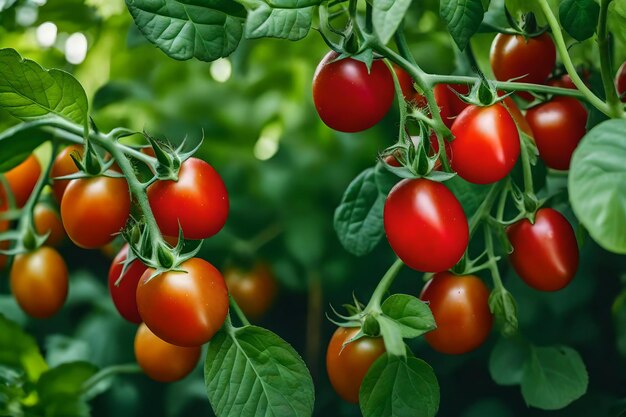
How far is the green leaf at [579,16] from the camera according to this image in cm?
60

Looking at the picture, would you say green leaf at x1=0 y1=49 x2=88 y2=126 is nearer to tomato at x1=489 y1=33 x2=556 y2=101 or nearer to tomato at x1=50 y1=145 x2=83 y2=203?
tomato at x1=50 y1=145 x2=83 y2=203

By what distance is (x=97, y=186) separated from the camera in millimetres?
624

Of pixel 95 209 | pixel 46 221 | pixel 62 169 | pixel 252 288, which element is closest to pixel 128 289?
pixel 95 209

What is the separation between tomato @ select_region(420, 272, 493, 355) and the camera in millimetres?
645

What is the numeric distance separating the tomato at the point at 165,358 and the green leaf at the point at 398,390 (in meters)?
0.19

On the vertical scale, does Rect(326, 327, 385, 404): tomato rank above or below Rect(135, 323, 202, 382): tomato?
above

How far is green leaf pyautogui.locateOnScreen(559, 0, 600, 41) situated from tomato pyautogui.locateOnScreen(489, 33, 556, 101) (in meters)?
0.06

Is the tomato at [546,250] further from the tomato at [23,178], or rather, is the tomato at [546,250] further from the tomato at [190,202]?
the tomato at [23,178]

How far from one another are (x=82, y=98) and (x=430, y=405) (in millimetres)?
348

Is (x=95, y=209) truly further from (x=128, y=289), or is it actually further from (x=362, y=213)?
(x=362, y=213)

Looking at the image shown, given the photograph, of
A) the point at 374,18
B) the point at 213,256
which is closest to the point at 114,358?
the point at 213,256

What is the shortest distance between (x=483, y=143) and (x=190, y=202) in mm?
213

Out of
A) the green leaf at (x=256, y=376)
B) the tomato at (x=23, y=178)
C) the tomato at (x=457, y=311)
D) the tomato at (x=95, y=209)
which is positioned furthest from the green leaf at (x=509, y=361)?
the tomato at (x=23, y=178)

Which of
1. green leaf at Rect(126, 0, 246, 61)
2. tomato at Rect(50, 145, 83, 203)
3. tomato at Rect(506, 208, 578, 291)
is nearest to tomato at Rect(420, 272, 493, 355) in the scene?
tomato at Rect(506, 208, 578, 291)
